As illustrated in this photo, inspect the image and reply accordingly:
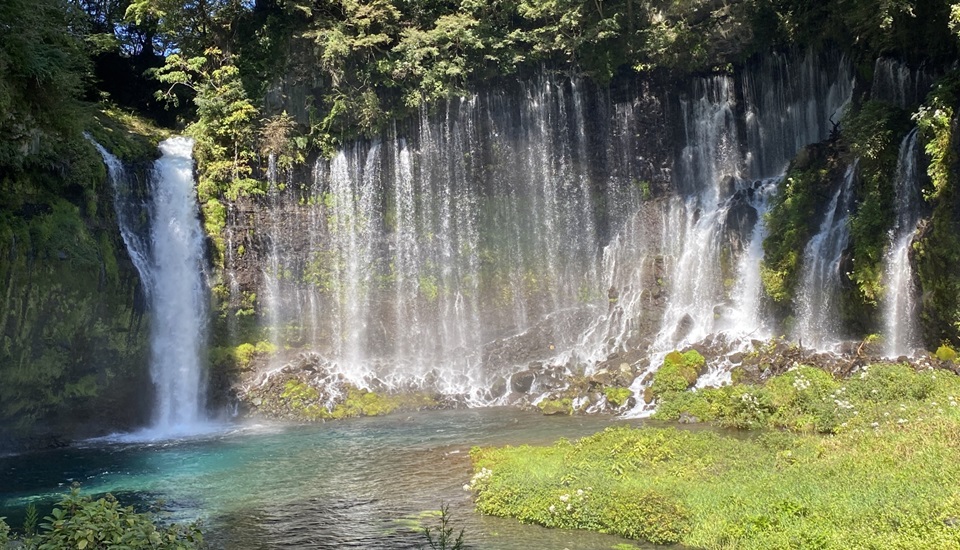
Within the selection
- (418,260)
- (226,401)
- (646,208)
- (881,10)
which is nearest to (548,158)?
Result: (646,208)

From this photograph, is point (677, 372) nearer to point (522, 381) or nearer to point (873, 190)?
point (522, 381)

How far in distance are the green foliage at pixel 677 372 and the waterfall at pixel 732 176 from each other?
263cm

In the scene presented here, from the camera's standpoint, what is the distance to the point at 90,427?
2156 centimetres

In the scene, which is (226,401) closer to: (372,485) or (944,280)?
(372,485)

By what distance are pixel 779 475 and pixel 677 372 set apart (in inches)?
Answer: 412

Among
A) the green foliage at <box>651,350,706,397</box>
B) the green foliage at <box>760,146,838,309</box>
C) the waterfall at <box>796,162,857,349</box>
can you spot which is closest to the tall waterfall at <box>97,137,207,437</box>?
the green foliage at <box>651,350,706,397</box>

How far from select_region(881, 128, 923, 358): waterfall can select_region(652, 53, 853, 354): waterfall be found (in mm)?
4376

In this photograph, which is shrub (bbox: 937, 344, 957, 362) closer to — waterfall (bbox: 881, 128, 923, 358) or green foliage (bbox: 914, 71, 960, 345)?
green foliage (bbox: 914, 71, 960, 345)

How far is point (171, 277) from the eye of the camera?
80.9ft

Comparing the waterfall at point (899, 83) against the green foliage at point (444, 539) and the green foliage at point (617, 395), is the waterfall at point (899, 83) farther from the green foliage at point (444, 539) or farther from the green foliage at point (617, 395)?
the green foliage at point (444, 539)

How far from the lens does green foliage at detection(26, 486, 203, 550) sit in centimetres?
634

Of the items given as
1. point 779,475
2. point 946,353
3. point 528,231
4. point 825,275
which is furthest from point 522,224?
point 779,475

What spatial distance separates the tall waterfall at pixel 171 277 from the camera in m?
23.6

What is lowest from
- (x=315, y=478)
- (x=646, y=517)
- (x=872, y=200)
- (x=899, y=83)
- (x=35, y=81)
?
(x=315, y=478)
